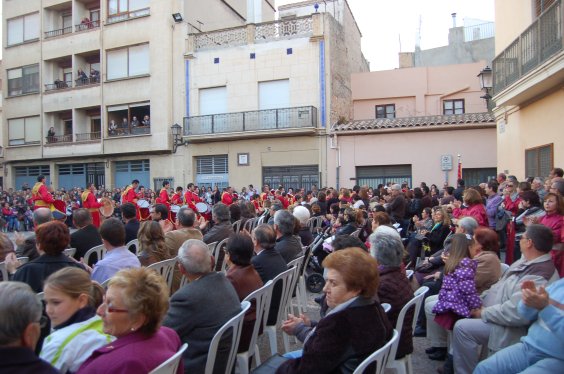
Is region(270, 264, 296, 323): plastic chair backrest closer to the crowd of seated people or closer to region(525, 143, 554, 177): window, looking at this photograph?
the crowd of seated people

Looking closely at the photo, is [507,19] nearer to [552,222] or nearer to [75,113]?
[552,222]

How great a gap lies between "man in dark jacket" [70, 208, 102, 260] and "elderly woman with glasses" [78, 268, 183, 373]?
3903 mm

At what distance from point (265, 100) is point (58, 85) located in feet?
40.4

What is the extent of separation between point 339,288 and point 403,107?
21872 mm

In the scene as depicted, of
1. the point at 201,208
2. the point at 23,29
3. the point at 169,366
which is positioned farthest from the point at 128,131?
the point at 169,366

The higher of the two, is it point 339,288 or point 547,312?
point 339,288

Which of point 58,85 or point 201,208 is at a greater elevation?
point 58,85

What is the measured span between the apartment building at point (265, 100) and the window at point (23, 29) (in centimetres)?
1035

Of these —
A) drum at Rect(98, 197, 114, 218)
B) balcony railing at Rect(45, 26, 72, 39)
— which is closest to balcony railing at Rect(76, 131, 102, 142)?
balcony railing at Rect(45, 26, 72, 39)

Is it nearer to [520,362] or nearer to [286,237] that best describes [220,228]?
[286,237]

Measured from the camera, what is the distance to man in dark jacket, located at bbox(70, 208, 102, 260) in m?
6.12

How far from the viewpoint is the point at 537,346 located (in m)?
3.09

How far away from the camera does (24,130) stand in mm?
27188

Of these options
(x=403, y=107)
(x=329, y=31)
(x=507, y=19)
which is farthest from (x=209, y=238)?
(x=403, y=107)
